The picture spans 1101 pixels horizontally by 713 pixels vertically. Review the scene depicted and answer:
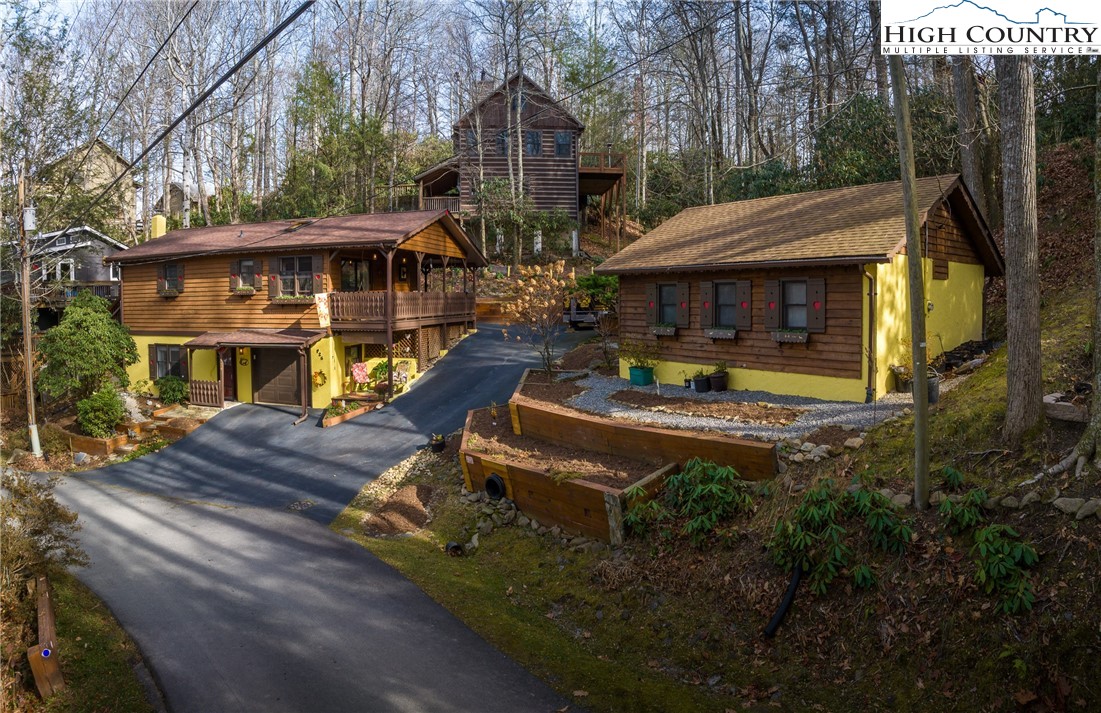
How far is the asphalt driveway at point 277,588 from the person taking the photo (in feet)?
21.0

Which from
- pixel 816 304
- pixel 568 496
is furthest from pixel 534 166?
pixel 568 496

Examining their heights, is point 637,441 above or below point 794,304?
below

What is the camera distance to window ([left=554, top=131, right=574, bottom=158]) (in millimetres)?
34938

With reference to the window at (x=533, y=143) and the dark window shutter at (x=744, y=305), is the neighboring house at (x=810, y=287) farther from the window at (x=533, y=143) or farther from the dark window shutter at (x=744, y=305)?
the window at (x=533, y=143)

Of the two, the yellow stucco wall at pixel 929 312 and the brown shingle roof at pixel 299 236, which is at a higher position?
the brown shingle roof at pixel 299 236

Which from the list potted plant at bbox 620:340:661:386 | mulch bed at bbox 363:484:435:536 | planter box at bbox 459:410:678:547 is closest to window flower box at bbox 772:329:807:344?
potted plant at bbox 620:340:661:386

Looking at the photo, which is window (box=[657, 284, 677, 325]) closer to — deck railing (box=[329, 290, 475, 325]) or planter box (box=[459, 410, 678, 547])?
planter box (box=[459, 410, 678, 547])

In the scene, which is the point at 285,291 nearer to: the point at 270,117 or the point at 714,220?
the point at 714,220

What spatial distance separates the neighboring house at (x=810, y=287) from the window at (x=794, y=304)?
0.8 inches

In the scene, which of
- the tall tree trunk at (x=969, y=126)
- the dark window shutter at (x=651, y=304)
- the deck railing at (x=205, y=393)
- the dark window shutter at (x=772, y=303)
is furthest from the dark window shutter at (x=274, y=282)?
the tall tree trunk at (x=969, y=126)

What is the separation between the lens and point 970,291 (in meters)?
15.6

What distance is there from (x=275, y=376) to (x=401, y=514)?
430 inches

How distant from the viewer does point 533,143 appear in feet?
115

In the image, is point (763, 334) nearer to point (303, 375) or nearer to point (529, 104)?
point (303, 375)
